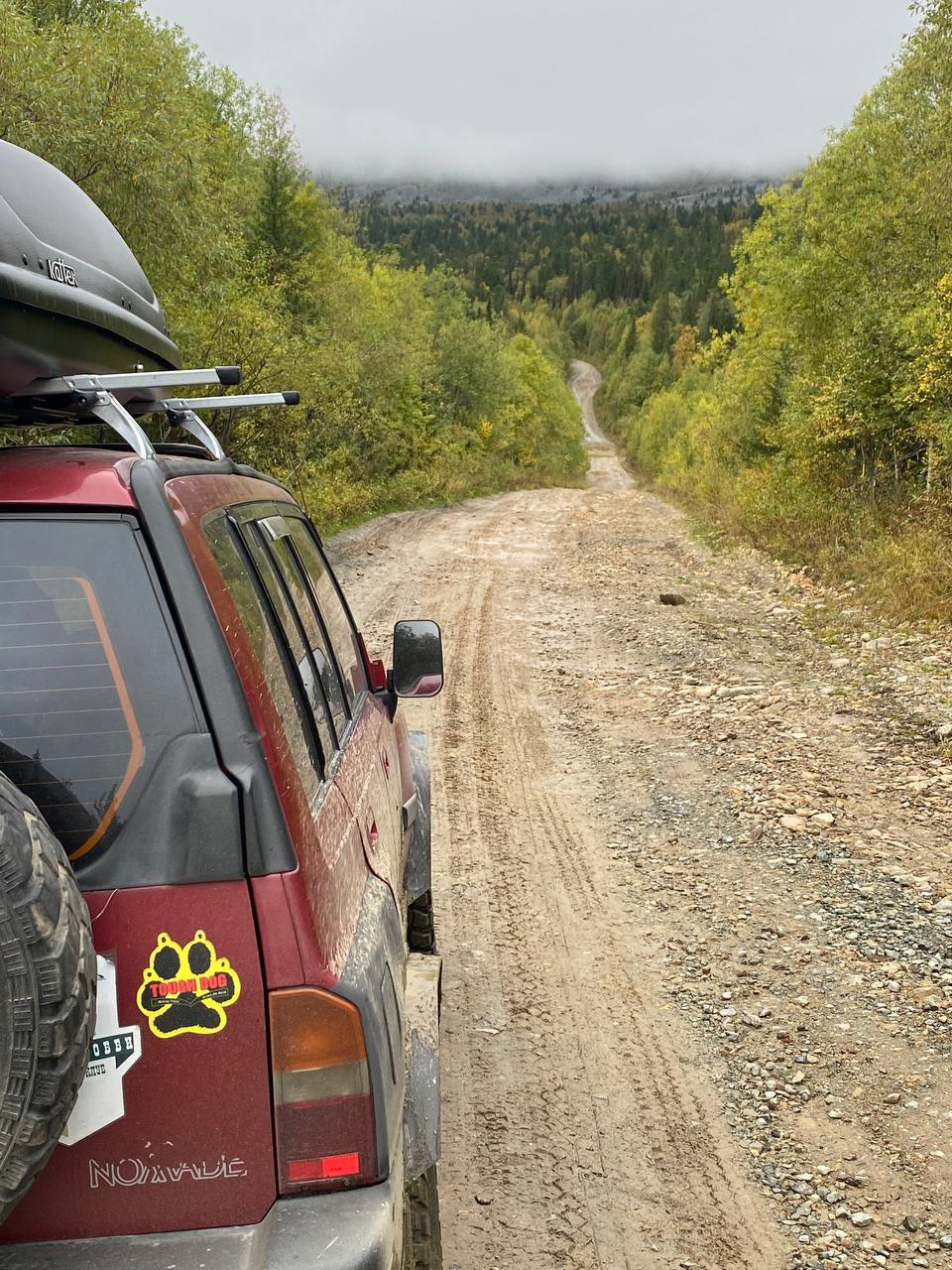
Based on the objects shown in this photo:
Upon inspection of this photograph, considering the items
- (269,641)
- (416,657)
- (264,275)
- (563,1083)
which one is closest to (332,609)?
(416,657)

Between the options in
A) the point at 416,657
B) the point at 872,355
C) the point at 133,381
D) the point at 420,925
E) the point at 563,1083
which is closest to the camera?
the point at 133,381

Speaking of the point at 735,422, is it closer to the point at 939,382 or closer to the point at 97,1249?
the point at 939,382

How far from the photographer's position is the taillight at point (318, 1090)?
63.4 inches

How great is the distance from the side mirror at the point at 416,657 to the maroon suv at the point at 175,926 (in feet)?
4.66

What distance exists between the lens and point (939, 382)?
12.2m

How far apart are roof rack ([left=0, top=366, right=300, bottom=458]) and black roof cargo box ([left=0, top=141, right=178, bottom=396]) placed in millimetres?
80

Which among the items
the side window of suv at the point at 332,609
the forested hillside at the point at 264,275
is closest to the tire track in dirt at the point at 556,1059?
the side window of suv at the point at 332,609

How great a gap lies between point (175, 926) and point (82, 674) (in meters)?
0.48

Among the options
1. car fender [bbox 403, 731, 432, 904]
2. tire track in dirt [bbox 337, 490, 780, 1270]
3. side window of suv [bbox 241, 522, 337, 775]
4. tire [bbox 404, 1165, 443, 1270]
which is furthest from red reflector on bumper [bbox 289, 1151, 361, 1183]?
car fender [bbox 403, 731, 432, 904]

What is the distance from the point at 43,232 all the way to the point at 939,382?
1213 cm

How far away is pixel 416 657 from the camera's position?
335cm

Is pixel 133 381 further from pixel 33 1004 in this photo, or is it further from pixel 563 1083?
pixel 563 1083

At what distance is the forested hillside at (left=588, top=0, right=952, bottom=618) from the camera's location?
41.4 ft

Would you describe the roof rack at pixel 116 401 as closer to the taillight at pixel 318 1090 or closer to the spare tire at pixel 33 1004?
the spare tire at pixel 33 1004
